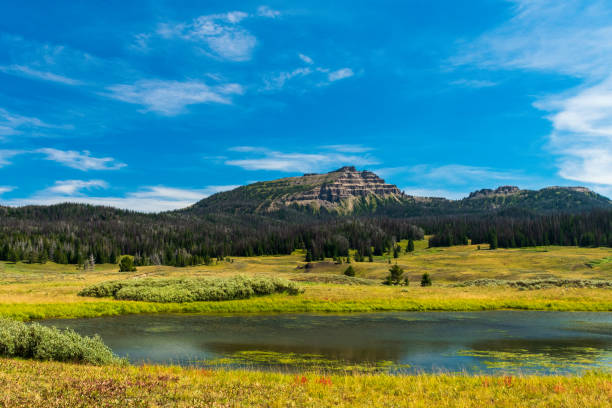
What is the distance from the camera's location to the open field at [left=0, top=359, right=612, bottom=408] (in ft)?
40.3

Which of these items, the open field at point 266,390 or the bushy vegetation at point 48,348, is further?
the bushy vegetation at point 48,348

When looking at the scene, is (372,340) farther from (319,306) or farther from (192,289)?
(192,289)

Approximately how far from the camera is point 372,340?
99.7 feet

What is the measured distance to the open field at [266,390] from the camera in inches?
483

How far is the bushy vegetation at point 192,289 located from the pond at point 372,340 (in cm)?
855

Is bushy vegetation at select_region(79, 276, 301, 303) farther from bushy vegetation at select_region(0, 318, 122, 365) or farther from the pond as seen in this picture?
bushy vegetation at select_region(0, 318, 122, 365)

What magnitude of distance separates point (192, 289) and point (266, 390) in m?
42.8

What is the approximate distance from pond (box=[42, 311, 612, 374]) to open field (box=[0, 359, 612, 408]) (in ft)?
14.8

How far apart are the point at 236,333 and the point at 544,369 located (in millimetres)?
21356

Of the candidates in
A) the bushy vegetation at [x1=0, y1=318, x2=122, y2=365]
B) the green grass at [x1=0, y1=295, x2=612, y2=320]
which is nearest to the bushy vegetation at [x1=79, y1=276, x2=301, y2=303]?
the green grass at [x1=0, y1=295, x2=612, y2=320]

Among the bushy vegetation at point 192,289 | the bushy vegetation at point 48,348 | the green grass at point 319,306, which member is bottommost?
the green grass at point 319,306

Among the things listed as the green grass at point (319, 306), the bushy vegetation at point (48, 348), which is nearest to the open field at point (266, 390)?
the bushy vegetation at point (48, 348)

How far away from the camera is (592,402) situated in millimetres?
12781

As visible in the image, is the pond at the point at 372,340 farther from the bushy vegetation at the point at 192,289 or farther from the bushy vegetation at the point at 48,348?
the bushy vegetation at the point at 192,289
